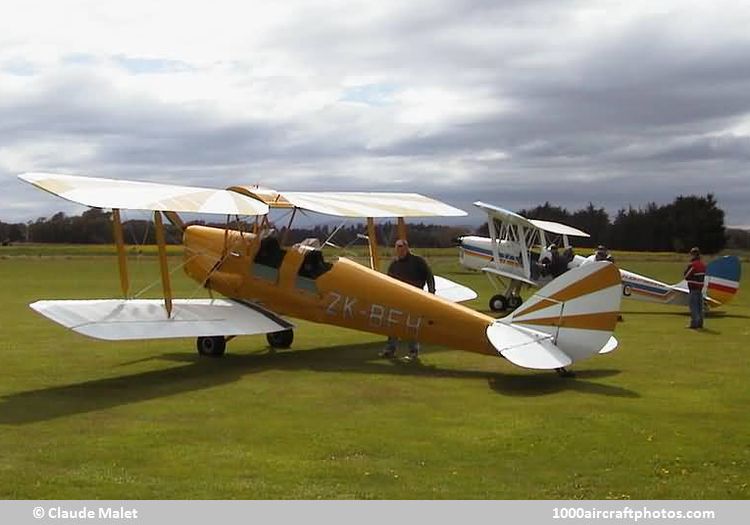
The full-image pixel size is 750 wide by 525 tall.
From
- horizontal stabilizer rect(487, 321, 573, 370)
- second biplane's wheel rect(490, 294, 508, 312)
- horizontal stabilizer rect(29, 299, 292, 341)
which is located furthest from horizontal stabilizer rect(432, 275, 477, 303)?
horizontal stabilizer rect(487, 321, 573, 370)

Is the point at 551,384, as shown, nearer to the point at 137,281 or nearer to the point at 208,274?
the point at 208,274

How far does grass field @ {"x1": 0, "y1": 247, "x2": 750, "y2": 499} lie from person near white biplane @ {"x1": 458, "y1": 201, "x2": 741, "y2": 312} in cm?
519

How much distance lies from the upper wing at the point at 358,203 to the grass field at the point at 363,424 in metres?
2.07

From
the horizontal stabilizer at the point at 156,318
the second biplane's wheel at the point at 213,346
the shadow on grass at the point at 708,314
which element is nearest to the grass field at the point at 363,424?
the second biplane's wheel at the point at 213,346

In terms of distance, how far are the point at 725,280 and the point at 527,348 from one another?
10.4 meters

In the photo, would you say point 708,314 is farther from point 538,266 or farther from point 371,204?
point 371,204

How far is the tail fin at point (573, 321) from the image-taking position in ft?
28.0

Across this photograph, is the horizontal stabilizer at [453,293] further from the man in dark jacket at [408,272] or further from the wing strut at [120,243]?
the wing strut at [120,243]

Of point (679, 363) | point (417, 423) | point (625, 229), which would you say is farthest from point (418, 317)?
point (625, 229)

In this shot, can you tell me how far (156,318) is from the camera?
1001 cm

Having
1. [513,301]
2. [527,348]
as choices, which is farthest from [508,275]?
[527,348]

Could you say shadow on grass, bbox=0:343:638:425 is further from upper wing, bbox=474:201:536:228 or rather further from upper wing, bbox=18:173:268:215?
upper wing, bbox=474:201:536:228

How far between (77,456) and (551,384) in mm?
4923

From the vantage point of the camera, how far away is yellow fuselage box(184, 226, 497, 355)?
9.72 metres
